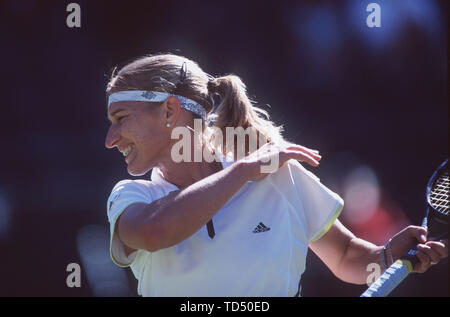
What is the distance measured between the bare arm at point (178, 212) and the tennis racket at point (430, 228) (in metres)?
0.56

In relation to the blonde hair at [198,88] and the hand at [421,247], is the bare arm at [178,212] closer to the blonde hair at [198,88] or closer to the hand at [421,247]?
the blonde hair at [198,88]

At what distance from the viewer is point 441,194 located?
7.76 feet

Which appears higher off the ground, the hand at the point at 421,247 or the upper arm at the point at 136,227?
the upper arm at the point at 136,227

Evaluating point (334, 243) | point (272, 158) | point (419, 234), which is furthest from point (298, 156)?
point (419, 234)

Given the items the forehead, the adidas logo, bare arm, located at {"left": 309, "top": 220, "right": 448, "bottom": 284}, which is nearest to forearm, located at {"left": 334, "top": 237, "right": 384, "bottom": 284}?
bare arm, located at {"left": 309, "top": 220, "right": 448, "bottom": 284}

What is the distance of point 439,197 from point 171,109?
3.61 ft

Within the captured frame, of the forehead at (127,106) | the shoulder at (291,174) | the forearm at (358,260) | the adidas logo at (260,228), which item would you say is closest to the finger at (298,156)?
the shoulder at (291,174)

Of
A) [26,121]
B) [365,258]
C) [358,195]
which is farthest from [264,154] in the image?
[26,121]

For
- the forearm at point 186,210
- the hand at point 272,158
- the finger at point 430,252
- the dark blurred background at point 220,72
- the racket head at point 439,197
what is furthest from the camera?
the dark blurred background at point 220,72

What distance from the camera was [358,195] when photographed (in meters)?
4.68

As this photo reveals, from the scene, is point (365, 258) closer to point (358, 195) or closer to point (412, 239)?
point (412, 239)

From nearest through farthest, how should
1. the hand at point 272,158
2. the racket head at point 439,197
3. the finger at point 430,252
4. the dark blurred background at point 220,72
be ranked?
the hand at point 272,158
the finger at point 430,252
the racket head at point 439,197
the dark blurred background at point 220,72

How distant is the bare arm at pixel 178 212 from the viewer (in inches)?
69.7

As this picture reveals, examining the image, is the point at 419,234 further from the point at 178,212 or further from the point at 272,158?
the point at 178,212
